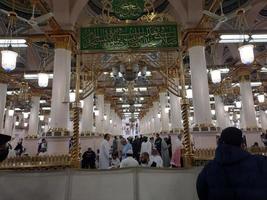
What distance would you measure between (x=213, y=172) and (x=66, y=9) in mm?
7550

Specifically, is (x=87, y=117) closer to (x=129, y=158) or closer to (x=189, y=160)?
(x=189, y=160)

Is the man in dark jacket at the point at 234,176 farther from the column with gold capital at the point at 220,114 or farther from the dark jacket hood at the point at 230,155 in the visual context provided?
the column with gold capital at the point at 220,114

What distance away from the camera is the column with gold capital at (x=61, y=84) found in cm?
746

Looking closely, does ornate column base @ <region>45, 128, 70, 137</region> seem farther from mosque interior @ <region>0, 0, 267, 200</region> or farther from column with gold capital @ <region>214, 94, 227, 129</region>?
column with gold capital @ <region>214, 94, 227, 129</region>

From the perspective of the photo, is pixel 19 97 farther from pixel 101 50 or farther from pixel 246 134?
pixel 246 134

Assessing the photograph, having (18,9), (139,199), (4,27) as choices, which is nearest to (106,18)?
(139,199)

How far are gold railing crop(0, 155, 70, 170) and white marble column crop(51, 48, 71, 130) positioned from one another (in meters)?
1.21

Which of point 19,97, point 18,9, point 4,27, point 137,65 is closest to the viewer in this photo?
point 137,65

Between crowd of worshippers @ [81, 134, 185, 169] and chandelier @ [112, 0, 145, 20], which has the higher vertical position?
chandelier @ [112, 0, 145, 20]

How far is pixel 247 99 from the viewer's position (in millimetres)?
12312

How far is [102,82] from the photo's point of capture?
55.0 feet

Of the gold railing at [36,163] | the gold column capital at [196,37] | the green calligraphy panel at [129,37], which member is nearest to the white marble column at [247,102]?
the gold column capital at [196,37]

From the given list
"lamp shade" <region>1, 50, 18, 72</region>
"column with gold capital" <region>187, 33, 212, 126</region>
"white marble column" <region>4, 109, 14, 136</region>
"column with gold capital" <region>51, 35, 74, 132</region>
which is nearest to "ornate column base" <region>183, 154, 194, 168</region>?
"column with gold capital" <region>187, 33, 212, 126</region>

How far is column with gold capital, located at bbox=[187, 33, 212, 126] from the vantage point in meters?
7.43
